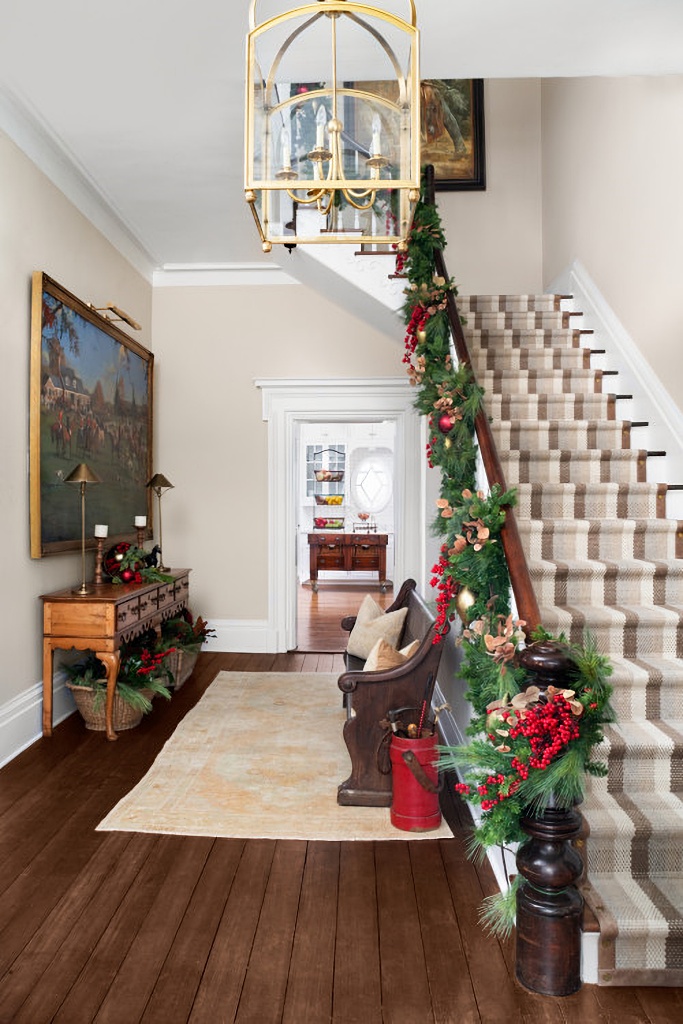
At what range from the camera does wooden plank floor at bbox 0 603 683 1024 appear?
202cm

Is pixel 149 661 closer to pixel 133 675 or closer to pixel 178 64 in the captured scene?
pixel 133 675

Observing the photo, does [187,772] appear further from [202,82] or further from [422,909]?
[202,82]

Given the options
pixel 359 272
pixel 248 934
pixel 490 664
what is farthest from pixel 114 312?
pixel 248 934

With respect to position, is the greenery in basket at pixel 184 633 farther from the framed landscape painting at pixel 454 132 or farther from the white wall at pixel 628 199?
the framed landscape painting at pixel 454 132

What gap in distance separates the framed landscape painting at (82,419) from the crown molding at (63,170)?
0.69 metres

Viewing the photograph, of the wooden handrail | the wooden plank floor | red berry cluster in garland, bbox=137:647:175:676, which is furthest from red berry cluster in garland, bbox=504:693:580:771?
red berry cluster in garland, bbox=137:647:175:676

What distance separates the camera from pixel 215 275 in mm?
6637

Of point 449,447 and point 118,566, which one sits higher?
point 449,447

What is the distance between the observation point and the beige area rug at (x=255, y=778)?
10.3 feet

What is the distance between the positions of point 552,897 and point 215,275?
583 centimetres

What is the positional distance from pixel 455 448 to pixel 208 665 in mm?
3681

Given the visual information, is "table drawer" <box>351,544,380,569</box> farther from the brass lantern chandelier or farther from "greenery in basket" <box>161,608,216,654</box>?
the brass lantern chandelier

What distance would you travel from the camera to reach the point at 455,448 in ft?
10.6

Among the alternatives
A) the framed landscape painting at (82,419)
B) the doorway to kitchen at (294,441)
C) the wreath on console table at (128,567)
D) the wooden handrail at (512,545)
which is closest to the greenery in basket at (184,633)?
the wreath on console table at (128,567)
